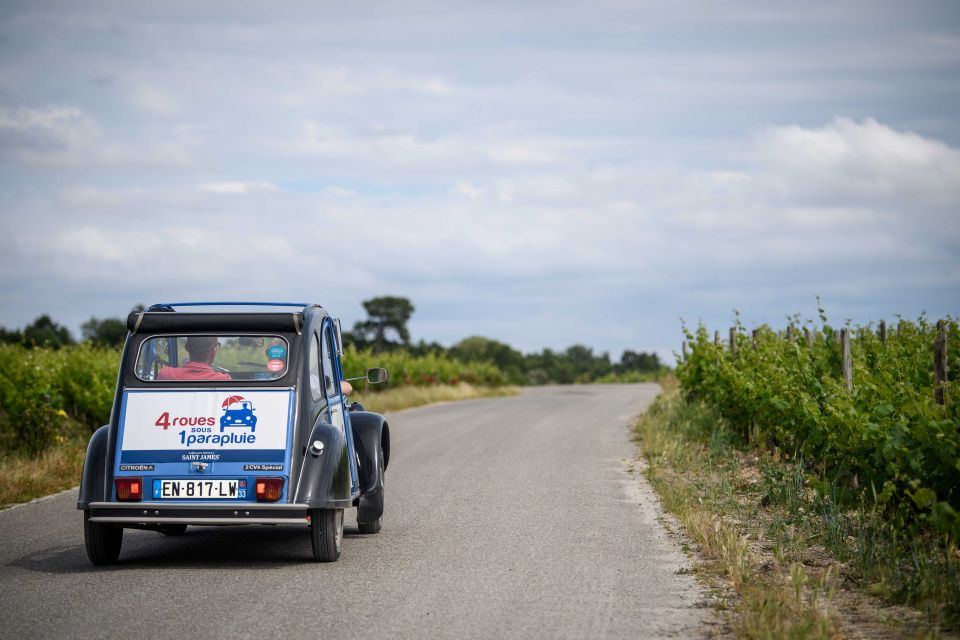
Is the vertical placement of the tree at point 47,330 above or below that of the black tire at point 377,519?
above

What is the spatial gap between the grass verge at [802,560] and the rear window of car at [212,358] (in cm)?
393

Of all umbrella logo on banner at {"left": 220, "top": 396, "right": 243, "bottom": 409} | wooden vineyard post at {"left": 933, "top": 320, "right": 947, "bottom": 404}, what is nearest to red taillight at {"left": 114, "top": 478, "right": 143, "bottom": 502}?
umbrella logo on banner at {"left": 220, "top": 396, "right": 243, "bottom": 409}

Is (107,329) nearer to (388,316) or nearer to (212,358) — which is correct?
(388,316)

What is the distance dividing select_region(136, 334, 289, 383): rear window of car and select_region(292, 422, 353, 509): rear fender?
2.13 ft

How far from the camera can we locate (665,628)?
643 cm

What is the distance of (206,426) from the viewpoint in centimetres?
857

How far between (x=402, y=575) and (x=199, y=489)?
1.77 metres

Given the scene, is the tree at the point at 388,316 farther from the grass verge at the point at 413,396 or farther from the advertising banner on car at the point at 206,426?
the advertising banner on car at the point at 206,426

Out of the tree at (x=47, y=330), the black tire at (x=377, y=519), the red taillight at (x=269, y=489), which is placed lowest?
the black tire at (x=377, y=519)

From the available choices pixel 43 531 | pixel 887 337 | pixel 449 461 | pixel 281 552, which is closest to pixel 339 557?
pixel 281 552

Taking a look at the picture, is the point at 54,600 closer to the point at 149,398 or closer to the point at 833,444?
the point at 149,398

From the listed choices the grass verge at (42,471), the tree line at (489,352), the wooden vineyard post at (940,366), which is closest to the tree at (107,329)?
the tree line at (489,352)

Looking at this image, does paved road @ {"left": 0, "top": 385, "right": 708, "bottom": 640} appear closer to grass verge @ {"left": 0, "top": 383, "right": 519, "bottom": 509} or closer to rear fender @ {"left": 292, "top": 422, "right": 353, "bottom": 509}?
rear fender @ {"left": 292, "top": 422, "right": 353, "bottom": 509}

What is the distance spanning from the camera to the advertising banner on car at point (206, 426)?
849cm
